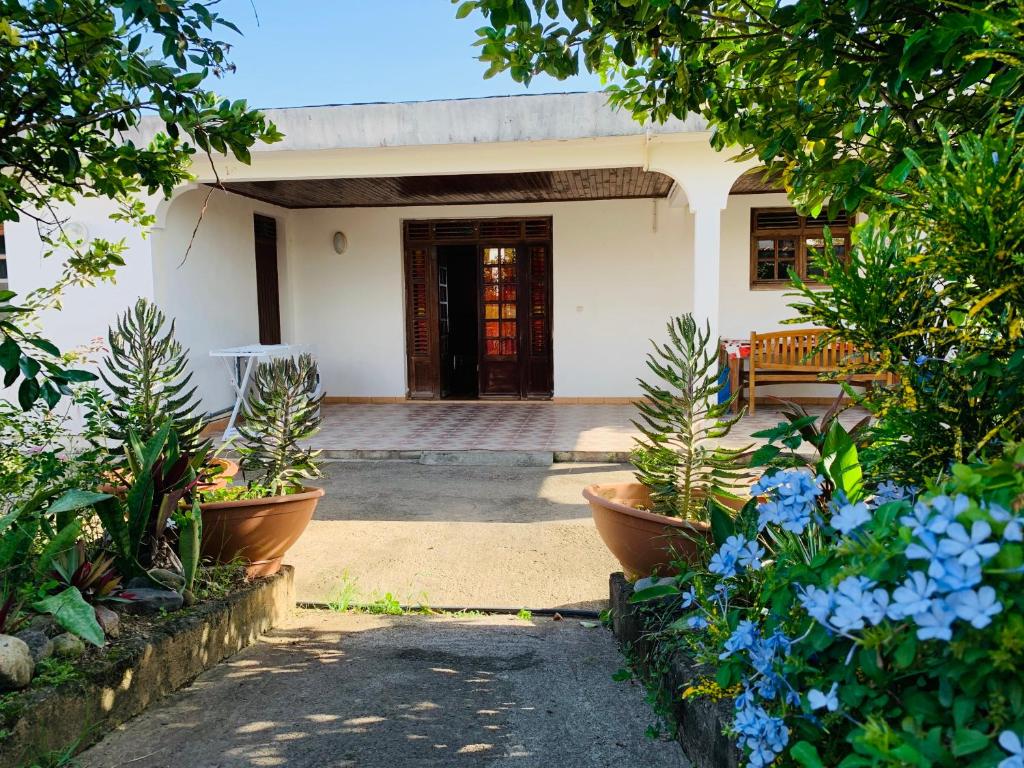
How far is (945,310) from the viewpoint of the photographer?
1414 mm

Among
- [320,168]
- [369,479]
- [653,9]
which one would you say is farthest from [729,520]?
[320,168]

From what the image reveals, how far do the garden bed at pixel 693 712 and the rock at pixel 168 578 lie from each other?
1.79 m

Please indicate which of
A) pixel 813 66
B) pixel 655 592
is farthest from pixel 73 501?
pixel 813 66

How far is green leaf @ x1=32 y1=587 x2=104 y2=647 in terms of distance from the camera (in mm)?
2094

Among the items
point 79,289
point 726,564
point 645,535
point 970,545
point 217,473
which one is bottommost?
point 645,535

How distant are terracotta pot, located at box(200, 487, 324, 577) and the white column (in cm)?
519

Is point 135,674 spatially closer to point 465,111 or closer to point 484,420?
point 465,111

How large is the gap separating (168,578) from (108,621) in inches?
16.9

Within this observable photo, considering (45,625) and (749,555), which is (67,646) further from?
(749,555)

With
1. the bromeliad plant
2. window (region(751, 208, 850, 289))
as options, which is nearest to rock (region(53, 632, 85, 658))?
the bromeliad plant

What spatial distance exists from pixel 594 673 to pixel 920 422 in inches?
67.7

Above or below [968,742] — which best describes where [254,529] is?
below

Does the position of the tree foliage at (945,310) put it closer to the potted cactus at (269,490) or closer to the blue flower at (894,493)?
the blue flower at (894,493)

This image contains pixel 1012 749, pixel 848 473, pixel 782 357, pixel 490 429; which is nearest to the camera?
pixel 1012 749
